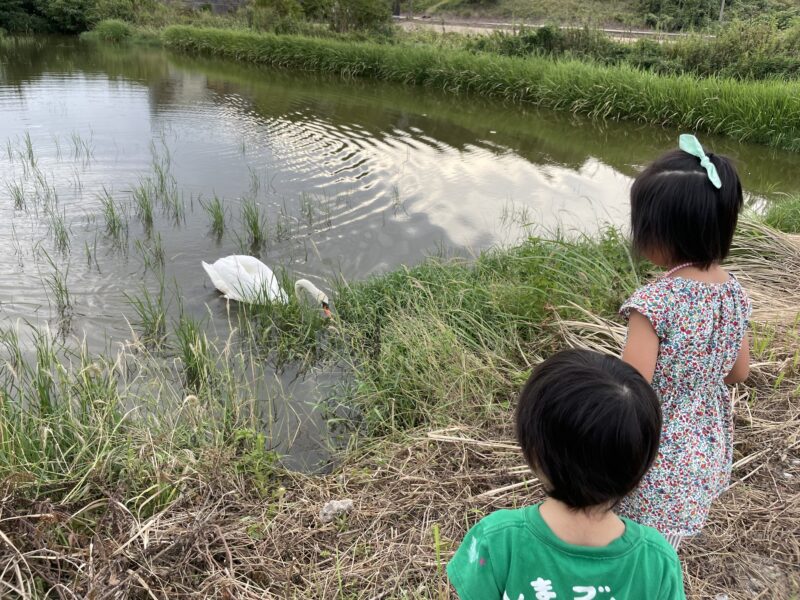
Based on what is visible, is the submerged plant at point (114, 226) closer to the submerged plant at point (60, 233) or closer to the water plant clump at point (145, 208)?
the water plant clump at point (145, 208)

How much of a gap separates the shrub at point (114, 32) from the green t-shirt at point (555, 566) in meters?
27.9

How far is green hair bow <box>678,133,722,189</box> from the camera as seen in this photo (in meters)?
1.44

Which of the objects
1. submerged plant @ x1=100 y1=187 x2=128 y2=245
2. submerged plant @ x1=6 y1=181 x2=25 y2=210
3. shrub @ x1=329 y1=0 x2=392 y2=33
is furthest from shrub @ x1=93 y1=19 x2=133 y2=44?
submerged plant @ x1=100 y1=187 x2=128 y2=245

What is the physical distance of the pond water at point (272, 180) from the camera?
5.29 m

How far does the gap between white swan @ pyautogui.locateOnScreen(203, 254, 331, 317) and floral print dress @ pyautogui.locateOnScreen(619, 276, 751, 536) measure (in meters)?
2.94

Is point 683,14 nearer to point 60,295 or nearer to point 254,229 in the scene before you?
point 254,229

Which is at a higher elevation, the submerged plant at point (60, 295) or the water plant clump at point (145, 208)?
the water plant clump at point (145, 208)

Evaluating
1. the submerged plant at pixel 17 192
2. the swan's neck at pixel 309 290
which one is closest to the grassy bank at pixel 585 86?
the swan's neck at pixel 309 290

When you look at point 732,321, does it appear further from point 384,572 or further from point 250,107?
point 250,107

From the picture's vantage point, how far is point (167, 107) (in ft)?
37.3

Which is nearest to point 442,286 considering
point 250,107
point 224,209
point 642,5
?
point 224,209

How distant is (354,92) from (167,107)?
4264 mm

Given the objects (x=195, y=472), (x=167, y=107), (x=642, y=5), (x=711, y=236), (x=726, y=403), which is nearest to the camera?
(x=711, y=236)

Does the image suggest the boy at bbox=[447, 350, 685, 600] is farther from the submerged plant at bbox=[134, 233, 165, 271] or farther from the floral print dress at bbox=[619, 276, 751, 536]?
the submerged plant at bbox=[134, 233, 165, 271]
